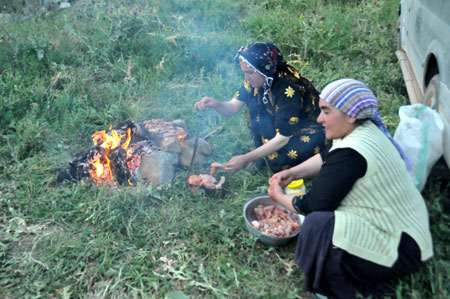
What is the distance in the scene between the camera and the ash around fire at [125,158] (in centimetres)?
377

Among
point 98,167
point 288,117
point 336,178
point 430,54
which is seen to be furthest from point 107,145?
point 430,54

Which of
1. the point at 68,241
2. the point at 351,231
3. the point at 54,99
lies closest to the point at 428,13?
the point at 351,231

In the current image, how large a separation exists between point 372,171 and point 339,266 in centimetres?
63

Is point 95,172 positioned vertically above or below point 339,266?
below

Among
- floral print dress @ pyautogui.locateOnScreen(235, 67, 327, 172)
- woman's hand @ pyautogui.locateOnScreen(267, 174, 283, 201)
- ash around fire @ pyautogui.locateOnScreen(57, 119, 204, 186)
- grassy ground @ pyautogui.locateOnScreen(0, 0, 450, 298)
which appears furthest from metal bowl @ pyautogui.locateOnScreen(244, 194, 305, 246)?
ash around fire @ pyautogui.locateOnScreen(57, 119, 204, 186)

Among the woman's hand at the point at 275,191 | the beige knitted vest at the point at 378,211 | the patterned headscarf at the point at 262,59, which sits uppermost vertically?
the patterned headscarf at the point at 262,59

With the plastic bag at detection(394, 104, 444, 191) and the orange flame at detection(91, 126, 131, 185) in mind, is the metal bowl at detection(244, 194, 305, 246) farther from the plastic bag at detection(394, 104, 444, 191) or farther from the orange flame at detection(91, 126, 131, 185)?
the orange flame at detection(91, 126, 131, 185)

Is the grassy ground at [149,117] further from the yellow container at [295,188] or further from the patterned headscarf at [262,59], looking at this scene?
the patterned headscarf at [262,59]

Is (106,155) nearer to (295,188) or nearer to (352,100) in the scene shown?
(295,188)

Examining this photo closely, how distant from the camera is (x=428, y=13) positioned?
3883mm

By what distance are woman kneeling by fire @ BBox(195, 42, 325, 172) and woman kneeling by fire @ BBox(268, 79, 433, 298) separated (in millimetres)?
1105

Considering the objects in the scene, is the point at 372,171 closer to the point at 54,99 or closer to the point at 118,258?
the point at 118,258

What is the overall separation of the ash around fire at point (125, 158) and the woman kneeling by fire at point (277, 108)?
60cm

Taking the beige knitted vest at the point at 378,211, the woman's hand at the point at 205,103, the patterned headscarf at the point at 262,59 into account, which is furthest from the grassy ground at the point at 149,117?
the patterned headscarf at the point at 262,59
